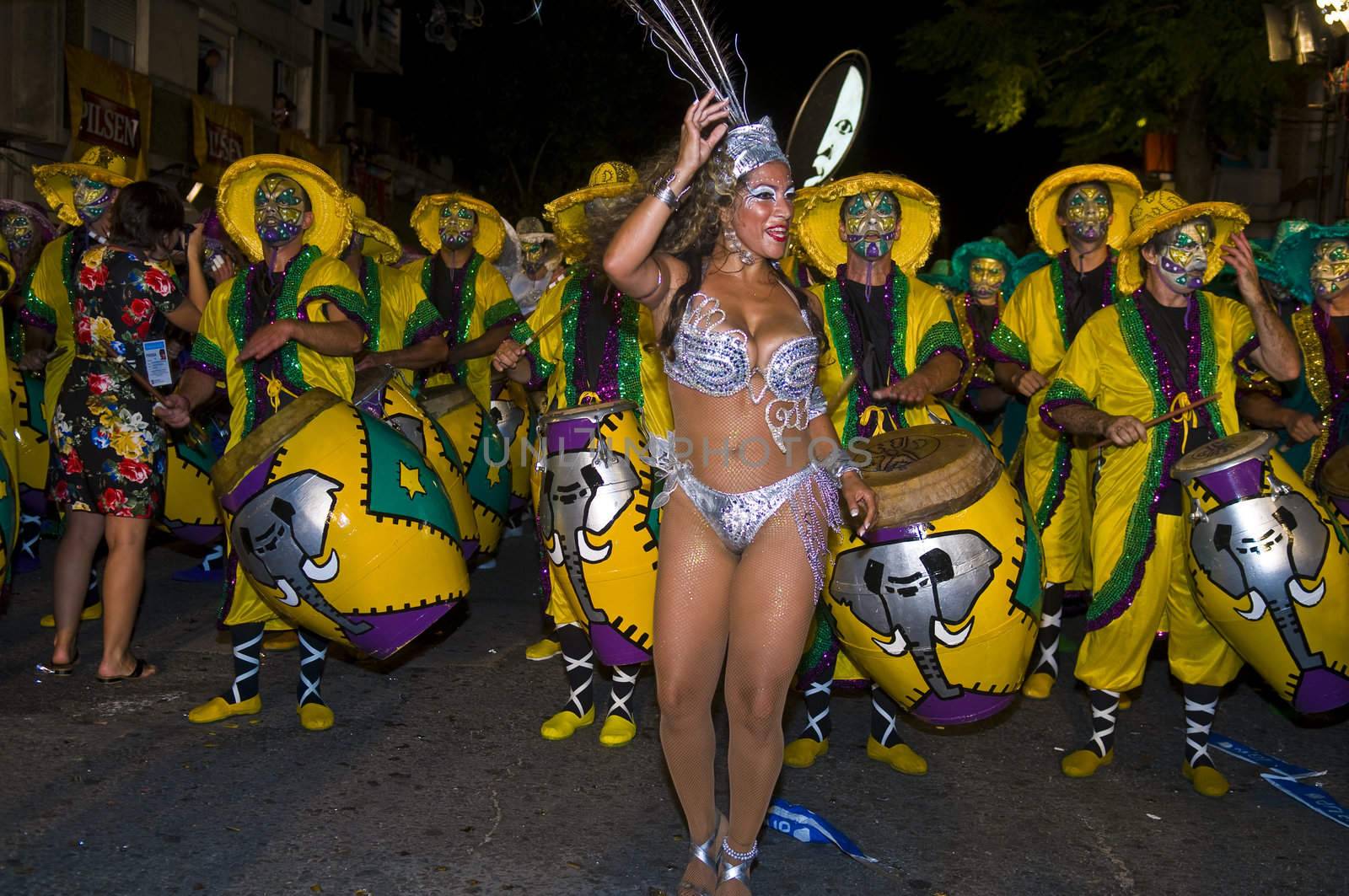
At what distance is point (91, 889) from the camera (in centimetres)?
377

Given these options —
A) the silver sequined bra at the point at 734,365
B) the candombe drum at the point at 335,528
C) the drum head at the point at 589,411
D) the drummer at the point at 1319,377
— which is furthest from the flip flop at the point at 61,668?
the drummer at the point at 1319,377

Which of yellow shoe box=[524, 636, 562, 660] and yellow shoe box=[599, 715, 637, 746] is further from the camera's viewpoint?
yellow shoe box=[524, 636, 562, 660]

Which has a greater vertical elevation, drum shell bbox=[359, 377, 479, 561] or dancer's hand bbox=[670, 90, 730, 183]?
dancer's hand bbox=[670, 90, 730, 183]

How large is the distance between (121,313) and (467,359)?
8.49 feet

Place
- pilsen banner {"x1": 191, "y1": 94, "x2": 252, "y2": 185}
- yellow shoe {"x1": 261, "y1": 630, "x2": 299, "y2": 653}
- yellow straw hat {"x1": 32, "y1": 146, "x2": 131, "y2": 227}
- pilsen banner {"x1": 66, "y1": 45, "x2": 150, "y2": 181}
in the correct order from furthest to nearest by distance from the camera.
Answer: pilsen banner {"x1": 191, "y1": 94, "x2": 252, "y2": 185} < pilsen banner {"x1": 66, "y1": 45, "x2": 150, "y2": 181} < yellow straw hat {"x1": 32, "y1": 146, "x2": 131, "y2": 227} < yellow shoe {"x1": 261, "y1": 630, "x2": 299, "y2": 653}

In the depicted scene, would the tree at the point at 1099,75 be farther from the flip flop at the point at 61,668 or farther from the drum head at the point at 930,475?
the flip flop at the point at 61,668

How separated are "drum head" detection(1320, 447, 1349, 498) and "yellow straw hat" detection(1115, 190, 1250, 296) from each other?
3.13 ft

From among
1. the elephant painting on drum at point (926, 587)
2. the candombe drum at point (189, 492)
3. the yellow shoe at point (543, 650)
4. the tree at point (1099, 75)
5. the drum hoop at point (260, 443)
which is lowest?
the yellow shoe at point (543, 650)

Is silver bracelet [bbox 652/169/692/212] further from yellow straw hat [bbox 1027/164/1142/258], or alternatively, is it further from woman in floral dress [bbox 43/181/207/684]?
yellow straw hat [bbox 1027/164/1142/258]

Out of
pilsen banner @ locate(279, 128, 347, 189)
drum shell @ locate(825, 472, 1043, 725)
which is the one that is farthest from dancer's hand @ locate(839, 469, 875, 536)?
pilsen banner @ locate(279, 128, 347, 189)

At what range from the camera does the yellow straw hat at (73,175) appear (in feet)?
21.9

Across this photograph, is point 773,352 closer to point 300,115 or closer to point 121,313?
point 121,313

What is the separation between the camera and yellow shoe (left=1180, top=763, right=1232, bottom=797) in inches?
190

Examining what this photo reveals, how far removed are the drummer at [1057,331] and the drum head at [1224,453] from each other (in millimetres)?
1002
